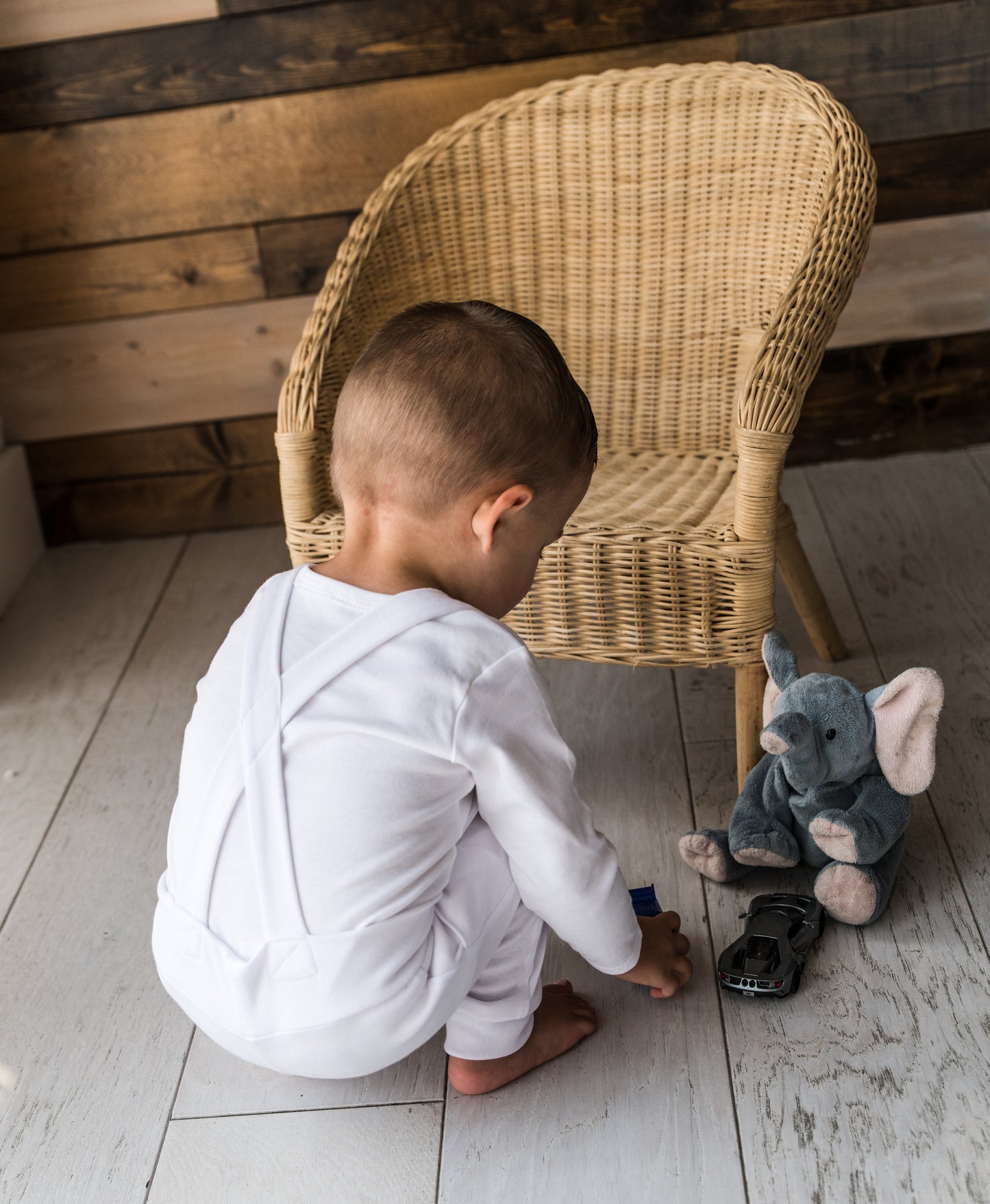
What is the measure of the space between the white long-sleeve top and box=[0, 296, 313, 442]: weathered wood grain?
4.36 ft

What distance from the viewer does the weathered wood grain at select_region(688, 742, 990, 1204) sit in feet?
3.06

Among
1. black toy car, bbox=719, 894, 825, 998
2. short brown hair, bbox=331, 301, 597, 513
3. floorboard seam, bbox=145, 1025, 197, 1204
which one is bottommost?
floorboard seam, bbox=145, 1025, 197, 1204

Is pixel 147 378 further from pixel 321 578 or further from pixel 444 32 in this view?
pixel 321 578

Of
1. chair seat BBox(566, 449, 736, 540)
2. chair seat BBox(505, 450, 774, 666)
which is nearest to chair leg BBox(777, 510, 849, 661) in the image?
chair seat BBox(566, 449, 736, 540)

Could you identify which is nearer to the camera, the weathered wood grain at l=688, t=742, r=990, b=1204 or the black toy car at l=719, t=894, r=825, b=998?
the weathered wood grain at l=688, t=742, r=990, b=1204

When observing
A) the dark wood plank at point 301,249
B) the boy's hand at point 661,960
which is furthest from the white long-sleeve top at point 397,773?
the dark wood plank at point 301,249

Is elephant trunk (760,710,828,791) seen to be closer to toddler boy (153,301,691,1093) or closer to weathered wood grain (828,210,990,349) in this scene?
toddler boy (153,301,691,1093)

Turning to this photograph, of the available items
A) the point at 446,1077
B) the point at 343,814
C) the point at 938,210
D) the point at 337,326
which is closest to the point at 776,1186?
the point at 446,1077

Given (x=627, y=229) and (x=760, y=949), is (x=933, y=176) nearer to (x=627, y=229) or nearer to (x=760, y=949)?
Result: (x=627, y=229)

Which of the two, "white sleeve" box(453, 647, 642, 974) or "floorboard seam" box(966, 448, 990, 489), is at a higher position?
"white sleeve" box(453, 647, 642, 974)

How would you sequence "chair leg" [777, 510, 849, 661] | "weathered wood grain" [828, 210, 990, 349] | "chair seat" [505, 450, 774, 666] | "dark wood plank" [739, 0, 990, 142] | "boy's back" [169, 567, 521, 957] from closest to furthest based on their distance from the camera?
"boy's back" [169, 567, 521, 957]
"chair seat" [505, 450, 774, 666]
"chair leg" [777, 510, 849, 661]
"dark wood plank" [739, 0, 990, 142]
"weathered wood grain" [828, 210, 990, 349]

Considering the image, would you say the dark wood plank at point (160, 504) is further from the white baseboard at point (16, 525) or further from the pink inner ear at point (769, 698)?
the pink inner ear at point (769, 698)

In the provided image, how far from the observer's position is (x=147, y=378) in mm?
2213

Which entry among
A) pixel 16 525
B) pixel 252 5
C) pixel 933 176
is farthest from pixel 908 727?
pixel 16 525
